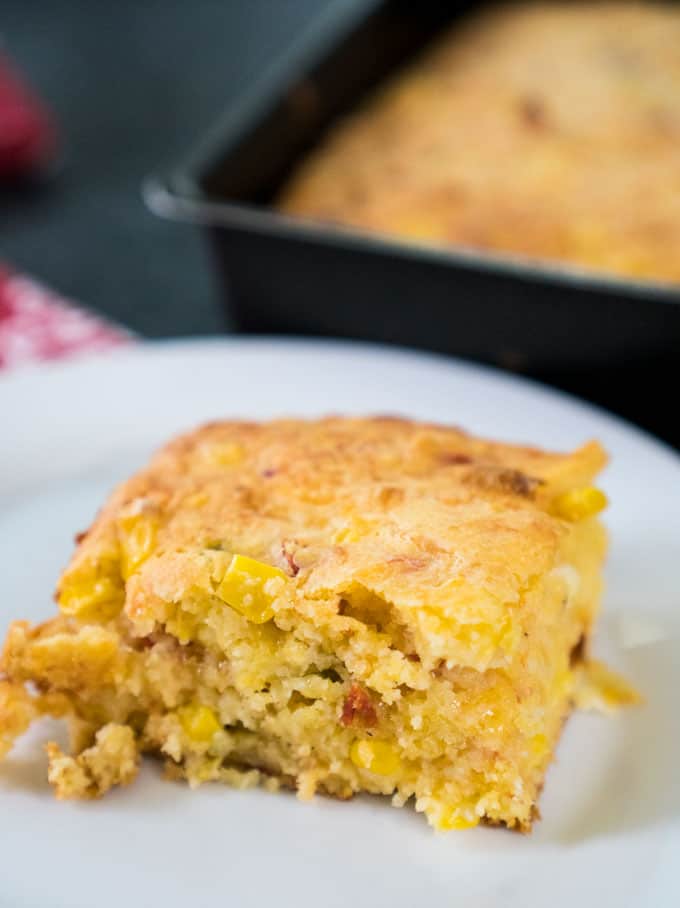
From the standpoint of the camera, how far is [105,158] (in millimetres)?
5258

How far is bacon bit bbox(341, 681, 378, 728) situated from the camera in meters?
2.31

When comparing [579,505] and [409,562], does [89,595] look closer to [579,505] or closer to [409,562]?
[409,562]

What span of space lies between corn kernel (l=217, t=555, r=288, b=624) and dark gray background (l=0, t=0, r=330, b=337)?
2.11 metres

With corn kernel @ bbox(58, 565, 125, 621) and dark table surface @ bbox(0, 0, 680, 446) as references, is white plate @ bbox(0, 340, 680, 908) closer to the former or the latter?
corn kernel @ bbox(58, 565, 125, 621)

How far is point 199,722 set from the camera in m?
2.42

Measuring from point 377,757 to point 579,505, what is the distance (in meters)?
0.57

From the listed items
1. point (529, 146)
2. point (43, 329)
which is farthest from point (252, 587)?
point (529, 146)

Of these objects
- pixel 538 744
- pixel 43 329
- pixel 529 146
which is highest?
pixel 529 146

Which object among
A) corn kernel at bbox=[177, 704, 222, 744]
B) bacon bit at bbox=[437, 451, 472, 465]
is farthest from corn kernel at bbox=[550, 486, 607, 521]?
corn kernel at bbox=[177, 704, 222, 744]

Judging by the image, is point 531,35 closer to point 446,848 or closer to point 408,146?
point 408,146

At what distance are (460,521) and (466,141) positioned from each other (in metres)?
2.13

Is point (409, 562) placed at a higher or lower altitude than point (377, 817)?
higher

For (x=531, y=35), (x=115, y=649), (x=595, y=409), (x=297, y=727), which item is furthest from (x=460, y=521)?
(x=531, y=35)

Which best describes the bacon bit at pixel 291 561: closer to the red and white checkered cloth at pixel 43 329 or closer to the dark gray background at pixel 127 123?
the red and white checkered cloth at pixel 43 329
